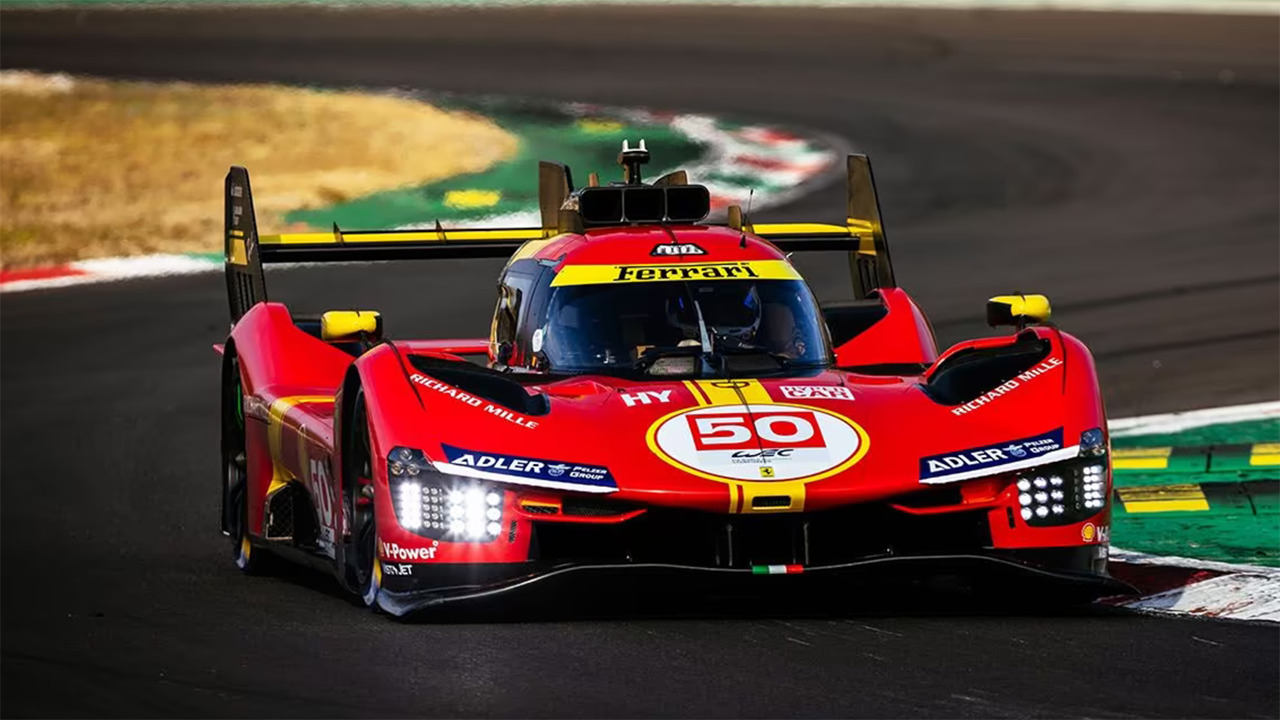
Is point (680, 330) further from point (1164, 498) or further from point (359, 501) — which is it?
point (1164, 498)

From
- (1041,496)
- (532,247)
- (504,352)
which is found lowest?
(1041,496)

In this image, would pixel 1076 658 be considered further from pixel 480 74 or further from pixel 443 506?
pixel 480 74

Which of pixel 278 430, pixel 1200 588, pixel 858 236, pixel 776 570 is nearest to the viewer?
pixel 776 570

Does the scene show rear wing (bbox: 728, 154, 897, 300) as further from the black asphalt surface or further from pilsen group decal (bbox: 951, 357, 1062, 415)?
pilsen group decal (bbox: 951, 357, 1062, 415)

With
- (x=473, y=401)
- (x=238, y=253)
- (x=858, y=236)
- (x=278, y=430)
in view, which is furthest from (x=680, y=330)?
(x=238, y=253)

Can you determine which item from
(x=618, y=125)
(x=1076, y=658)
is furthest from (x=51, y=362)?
(x=618, y=125)

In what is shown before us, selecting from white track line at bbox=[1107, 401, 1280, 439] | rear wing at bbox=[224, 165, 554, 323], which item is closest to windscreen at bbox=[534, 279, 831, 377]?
rear wing at bbox=[224, 165, 554, 323]

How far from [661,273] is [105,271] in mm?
11057

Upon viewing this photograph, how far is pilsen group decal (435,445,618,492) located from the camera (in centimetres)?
810

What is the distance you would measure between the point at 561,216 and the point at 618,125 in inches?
765

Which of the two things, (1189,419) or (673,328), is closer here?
(673,328)

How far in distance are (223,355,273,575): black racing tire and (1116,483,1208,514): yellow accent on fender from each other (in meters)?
3.77

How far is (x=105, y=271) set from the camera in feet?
65.8

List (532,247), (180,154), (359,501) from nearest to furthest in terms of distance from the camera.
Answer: (359,501) → (532,247) → (180,154)
